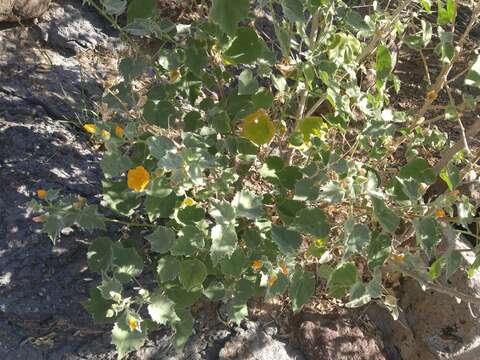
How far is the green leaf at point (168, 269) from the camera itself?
1431mm

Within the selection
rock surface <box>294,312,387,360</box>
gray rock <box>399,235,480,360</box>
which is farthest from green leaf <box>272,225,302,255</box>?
gray rock <box>399,235,480,360</box>

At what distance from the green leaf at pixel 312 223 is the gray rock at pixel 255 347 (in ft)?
2.05

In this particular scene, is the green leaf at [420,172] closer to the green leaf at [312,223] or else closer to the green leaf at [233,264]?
the green leaf at [312,223]

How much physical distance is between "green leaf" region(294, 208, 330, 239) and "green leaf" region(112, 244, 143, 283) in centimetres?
46

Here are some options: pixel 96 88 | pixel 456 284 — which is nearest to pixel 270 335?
pixel 456 284

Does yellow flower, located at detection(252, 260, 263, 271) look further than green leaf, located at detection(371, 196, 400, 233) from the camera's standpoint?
A: Yes

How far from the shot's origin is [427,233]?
1.34 meters

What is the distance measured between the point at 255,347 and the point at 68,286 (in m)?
0.64

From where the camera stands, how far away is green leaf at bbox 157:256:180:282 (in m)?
1.43

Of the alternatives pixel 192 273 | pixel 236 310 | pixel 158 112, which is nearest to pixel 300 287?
pixel 236 310

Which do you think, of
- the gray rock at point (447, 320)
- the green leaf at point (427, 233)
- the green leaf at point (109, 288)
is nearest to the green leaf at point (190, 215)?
the green leaf at point (109, 288)

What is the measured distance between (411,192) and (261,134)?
41cm

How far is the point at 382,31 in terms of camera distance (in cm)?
159

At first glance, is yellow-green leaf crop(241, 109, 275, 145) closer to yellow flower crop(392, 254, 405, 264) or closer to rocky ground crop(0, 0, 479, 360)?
yellow flower crop(392, 254, 405, 264)
